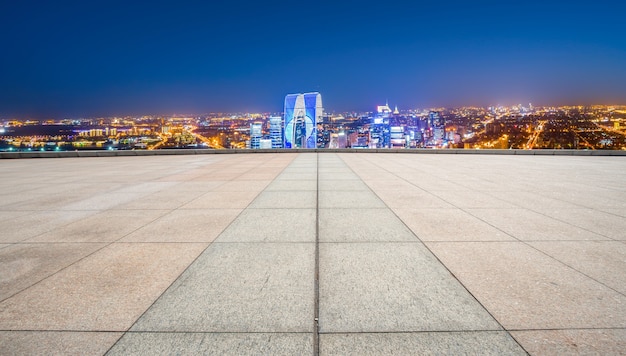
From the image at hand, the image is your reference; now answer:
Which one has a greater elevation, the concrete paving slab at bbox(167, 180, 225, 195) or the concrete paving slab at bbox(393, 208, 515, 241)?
the concrete paving slab at bbox(167, 180, 225, 195)

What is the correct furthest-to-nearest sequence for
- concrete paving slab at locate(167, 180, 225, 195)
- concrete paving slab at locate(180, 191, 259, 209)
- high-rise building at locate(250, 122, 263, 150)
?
high-rise building at locate(250, 122, 263, 150) < concrete paving slab at locate(167, 180, 225, 195) < concrete paving slab at locate(180, 191, 259, 209)

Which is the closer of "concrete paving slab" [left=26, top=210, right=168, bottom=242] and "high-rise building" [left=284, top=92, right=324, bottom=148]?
"concrete paving slab" [left=26, top=210, right=168, bottom=242]

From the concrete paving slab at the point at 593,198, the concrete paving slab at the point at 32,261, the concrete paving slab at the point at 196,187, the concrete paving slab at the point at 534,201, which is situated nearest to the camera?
the concrete paving slab at the point at 32,261

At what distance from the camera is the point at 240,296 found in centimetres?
268

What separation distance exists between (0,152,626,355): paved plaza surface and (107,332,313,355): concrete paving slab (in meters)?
0.01

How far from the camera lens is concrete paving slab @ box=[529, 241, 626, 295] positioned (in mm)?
2984

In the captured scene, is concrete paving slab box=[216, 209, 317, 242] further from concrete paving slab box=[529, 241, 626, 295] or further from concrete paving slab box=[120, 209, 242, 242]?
concrete paving slab box=[529, 241, 626, 295]

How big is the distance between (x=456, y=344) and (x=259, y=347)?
1444 millimetres

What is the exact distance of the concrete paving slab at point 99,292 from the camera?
2334 mm

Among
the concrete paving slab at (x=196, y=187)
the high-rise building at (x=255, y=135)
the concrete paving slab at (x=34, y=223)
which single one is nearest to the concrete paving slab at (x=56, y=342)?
the concrete paving slab at (x=34, y=223)

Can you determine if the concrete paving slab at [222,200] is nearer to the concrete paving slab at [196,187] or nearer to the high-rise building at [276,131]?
the concrete paving slab at [196,187]

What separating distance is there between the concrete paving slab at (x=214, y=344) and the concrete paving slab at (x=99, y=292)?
294 millimetres

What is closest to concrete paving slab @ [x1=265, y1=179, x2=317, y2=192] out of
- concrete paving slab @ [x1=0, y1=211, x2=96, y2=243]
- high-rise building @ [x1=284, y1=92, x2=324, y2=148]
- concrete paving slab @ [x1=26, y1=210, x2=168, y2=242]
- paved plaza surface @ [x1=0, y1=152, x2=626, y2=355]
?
paved plaza surface @ [x1=0, y1=152, x2=626, y2=355]

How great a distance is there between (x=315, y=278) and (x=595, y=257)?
3549 mm
